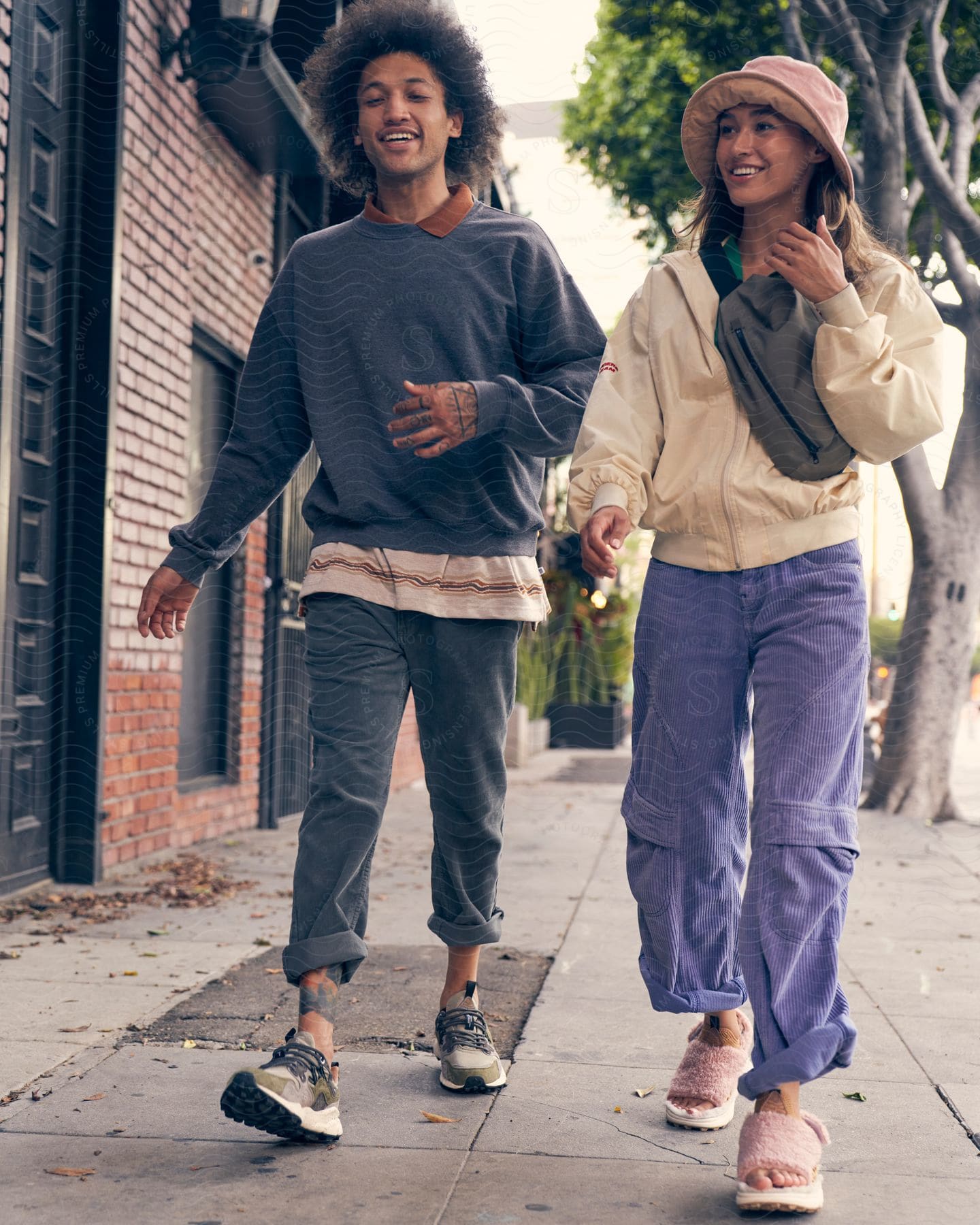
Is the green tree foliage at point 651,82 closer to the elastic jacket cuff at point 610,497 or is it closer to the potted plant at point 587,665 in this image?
the potted plant at point 587,665

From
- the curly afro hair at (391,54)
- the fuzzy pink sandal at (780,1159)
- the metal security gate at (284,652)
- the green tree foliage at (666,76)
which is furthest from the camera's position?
the green tree foliage at (666,76)

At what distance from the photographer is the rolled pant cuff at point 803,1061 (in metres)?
2.01

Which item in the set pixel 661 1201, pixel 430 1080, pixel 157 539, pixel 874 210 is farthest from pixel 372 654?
pixel 874 210

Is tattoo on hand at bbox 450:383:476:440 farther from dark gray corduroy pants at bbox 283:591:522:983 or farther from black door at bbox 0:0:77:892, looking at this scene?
black door at bbox 0:0:77:892

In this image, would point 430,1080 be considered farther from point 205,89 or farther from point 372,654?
point 205,89

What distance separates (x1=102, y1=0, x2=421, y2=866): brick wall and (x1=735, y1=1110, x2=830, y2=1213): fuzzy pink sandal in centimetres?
332

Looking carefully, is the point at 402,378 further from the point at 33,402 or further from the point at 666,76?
the point at 666,76

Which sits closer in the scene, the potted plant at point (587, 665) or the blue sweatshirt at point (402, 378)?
the blue sweatshirt at point (402, 378)

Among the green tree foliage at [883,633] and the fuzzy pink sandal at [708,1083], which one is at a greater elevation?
the green tree foliage at [883,633]

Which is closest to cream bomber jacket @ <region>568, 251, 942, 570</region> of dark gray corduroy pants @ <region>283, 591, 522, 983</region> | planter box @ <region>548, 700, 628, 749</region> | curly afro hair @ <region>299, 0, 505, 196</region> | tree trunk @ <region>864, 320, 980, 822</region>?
dark gray corduroy pants @ <region>283, 591, 522, 983</region>

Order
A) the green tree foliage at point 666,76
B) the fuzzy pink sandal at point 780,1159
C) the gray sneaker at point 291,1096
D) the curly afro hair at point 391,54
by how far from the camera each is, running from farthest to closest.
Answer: the green tree foliage at point 666,76 → the curly afro hair at point 391,54 → the gray sneaker at point 291,1096 → the fuzzy pink sandal at point 780,1159

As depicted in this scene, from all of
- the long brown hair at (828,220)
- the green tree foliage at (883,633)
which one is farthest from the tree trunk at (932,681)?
the green tree foliage at (883,633)

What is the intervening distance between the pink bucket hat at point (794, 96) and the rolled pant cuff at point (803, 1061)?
4.45 feet

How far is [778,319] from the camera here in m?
2.22
